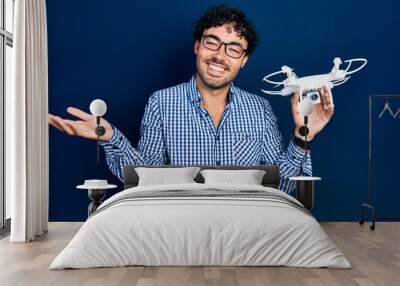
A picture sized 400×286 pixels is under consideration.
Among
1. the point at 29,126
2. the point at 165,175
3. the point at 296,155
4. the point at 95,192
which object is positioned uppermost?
the point at 29,126

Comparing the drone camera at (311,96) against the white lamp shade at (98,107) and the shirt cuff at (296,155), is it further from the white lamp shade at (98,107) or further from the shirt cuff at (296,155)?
the white lamp shade at (98,107)

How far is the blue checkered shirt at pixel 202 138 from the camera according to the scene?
6922 millimetres

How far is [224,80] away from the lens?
7.01m

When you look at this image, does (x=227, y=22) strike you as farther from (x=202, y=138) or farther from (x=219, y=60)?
(x=202, y=138)

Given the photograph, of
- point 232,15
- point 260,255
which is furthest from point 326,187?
point 260,255

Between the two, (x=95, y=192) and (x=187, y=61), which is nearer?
(x=95, y=192)

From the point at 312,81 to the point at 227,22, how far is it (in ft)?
4.01

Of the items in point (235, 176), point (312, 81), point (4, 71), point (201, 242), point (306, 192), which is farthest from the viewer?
point (312, 81)

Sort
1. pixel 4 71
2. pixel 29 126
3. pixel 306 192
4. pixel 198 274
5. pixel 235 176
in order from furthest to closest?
pixel 306 192
pixel 4 71
pixel 235 176
pixel 29 126
pixel 198 274

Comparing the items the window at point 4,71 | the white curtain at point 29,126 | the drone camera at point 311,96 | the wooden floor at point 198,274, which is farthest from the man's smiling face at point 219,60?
Result: the wooden floor at point 198,274

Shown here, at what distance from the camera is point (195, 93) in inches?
275

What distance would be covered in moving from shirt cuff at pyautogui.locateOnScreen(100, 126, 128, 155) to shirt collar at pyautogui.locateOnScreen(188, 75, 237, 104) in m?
0.93

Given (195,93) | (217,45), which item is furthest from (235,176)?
(217,45)

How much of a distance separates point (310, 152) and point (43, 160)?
305 cm
